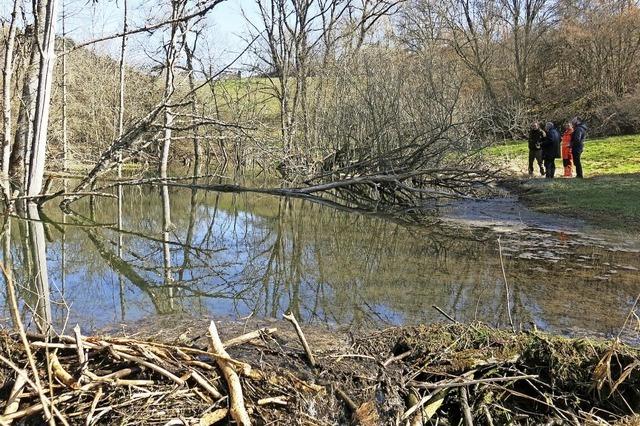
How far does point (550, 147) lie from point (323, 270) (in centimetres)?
1290

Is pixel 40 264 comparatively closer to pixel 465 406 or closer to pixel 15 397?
pixel 15 397

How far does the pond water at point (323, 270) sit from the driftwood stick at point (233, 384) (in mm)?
1619

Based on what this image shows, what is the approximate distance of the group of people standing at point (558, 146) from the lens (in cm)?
1756

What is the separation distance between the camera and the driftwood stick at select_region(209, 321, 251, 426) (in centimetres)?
333

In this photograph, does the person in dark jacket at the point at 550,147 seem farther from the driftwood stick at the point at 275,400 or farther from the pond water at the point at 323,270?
the driftwood stick at the point at 275,400

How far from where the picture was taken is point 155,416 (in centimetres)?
327

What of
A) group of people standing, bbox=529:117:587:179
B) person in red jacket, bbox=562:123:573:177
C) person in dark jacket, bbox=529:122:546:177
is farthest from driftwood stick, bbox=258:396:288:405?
person in dark jacket, bbox=529:122:546:177

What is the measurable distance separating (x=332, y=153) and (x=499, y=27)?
917 inches

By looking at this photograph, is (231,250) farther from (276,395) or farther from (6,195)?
(276,395)

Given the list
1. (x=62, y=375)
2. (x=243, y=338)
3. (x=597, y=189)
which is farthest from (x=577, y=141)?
(x=62, y=375)

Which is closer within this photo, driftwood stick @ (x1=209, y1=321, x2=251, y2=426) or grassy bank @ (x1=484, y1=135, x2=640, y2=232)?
driftwood stick @ (x1=209, y1=321, x2=251, y2=426)

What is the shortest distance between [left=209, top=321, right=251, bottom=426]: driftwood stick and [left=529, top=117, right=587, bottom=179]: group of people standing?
16.3 m

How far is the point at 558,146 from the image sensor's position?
61.3ft

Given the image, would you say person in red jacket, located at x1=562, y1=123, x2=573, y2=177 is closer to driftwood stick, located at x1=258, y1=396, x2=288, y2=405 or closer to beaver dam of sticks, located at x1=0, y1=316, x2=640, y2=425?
beaver dam of sticks, located at x1=0, y1=316, x2=640, y2=425
